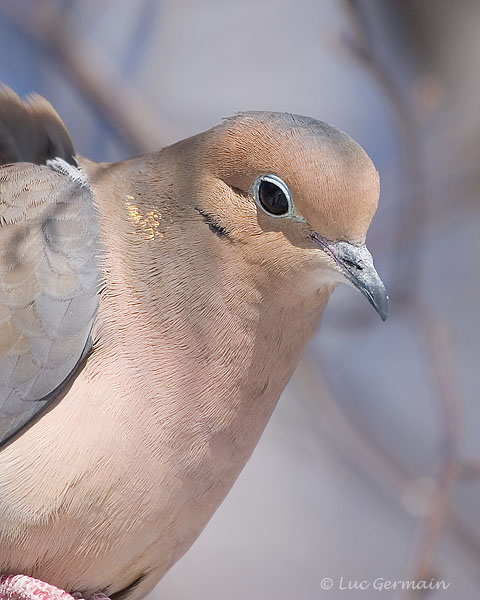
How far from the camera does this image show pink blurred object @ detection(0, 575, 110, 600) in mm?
2326

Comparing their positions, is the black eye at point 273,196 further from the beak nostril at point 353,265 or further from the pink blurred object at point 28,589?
the pink blurred object at point 28,589

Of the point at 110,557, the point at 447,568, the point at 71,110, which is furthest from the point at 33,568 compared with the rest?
the point at 447,568

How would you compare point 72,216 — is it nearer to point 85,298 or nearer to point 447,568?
point 85,298

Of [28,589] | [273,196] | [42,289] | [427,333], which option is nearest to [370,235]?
[427,333]

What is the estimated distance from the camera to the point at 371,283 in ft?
7.38

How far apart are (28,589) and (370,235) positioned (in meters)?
2.73

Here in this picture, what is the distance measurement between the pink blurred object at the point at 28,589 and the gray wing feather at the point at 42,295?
1.18 ft

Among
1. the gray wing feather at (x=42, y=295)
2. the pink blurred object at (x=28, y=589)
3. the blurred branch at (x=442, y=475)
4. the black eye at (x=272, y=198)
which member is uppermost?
the blurred branch at (x=442, y=475)

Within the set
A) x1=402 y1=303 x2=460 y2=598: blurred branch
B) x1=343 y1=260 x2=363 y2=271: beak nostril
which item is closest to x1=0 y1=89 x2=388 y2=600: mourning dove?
x1=343 y1=260 x2=363 y2=271: beak nostril

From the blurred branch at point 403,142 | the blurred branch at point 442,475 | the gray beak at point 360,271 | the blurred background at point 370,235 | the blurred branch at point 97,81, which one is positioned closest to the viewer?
the gray beak at point 360,271

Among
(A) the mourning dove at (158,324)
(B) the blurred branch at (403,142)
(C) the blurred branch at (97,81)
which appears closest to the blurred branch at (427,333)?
(B) the blurred branch at (403,142)

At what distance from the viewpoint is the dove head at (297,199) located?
7.36 feet

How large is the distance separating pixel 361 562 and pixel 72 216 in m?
4.72

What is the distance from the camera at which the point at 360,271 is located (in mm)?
2242
